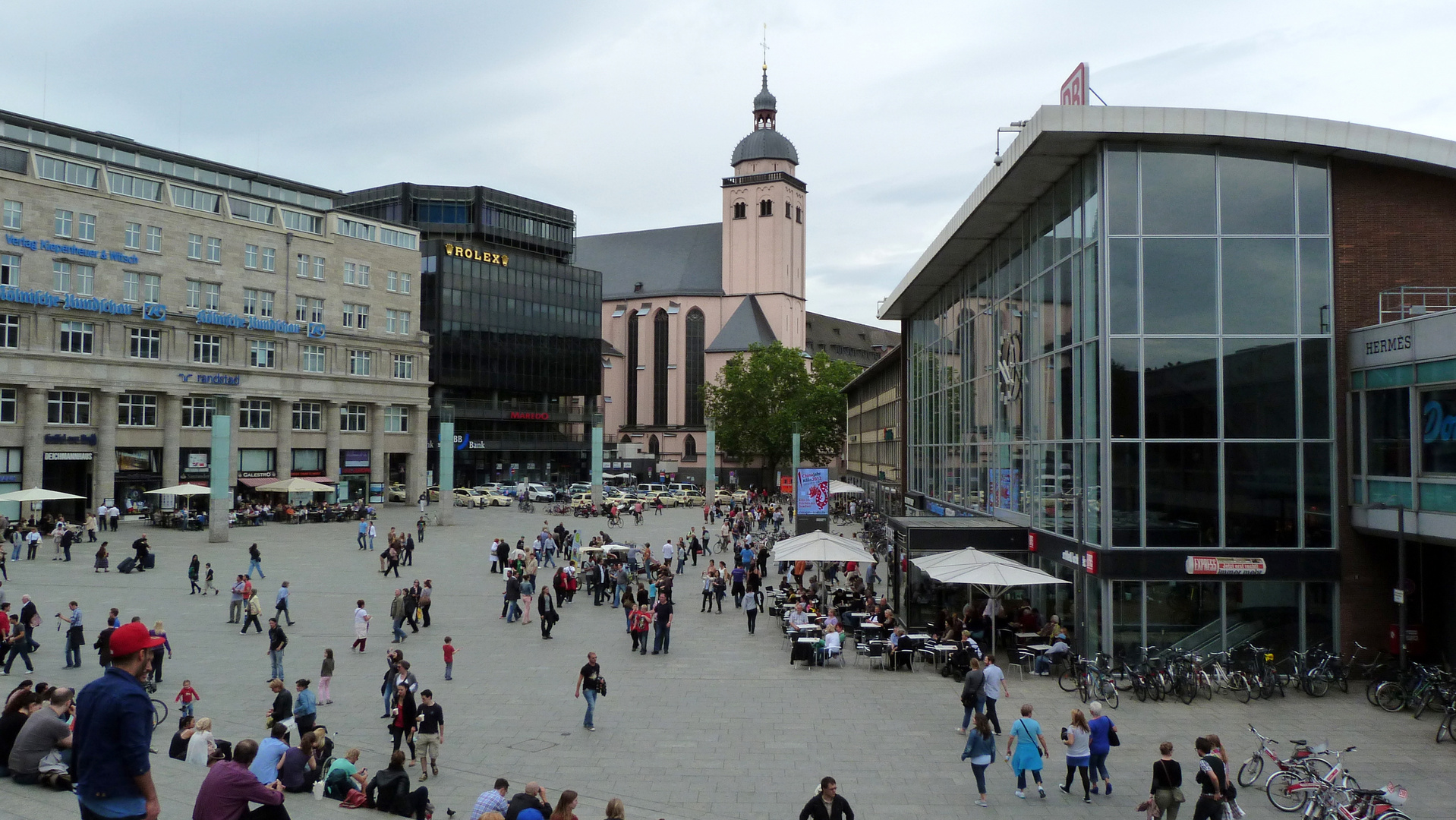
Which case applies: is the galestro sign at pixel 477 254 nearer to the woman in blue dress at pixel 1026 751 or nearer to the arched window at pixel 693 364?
the arched window at pixel 693 364

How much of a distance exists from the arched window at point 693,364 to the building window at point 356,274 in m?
56.3

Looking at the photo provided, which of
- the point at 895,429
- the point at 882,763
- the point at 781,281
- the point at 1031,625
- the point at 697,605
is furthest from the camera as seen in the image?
the point at 781,281

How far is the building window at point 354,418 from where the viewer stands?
6700 cm

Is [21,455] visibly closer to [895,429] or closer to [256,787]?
[895,429]

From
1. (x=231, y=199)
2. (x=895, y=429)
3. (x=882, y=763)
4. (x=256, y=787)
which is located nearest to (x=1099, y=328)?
(x=882, y=763)

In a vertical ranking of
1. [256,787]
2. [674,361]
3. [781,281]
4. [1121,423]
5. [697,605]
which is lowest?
[697,605]

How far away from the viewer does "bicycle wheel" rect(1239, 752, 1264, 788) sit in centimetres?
1353

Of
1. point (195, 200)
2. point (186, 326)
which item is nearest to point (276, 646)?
point (186, 326)

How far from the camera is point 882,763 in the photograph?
14.4 meters

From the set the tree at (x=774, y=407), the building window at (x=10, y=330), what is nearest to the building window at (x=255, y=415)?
the building window at (x=10, y=330)

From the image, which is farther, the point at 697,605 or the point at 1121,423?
the point at 697,605

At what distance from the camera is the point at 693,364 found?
121812 millimetres

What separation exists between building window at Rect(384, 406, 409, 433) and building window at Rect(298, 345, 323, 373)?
242 inches

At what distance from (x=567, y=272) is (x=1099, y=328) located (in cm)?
8230
